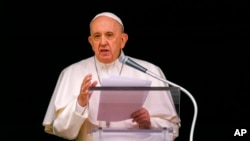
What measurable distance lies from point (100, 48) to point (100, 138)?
1.08 m

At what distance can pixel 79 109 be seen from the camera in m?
4.26

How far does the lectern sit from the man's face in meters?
0.88

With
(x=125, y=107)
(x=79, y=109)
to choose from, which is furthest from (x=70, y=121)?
(x=125, y=107)

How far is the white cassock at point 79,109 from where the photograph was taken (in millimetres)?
3867

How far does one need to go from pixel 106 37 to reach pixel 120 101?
931 mm

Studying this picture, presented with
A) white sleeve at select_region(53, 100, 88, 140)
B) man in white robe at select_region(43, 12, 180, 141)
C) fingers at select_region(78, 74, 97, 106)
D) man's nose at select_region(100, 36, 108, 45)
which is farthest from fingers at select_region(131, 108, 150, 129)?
man's nose at select_region(100, 36, 108, 45)

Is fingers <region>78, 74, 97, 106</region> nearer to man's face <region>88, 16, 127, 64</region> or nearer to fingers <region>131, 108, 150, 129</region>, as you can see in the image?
fingers <region>131, 108, 150, 129</region>

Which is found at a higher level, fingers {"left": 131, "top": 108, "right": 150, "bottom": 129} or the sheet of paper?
the sheet of paper

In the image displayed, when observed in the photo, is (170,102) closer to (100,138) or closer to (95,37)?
Result: (100,138)

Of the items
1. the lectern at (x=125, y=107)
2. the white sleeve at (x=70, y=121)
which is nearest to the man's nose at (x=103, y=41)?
the white sleeve at (x=70, y=121)

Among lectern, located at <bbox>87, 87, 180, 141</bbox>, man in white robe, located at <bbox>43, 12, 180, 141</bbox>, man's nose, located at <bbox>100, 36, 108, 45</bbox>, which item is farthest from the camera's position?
man's nose, located at <bbox>100, 36, 108, 45</bbox>

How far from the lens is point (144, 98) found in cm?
383

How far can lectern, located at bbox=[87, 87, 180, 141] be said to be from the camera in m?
3.75

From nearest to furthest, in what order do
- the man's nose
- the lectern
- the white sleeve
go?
the lectern < the white sleeve < the man's nose
